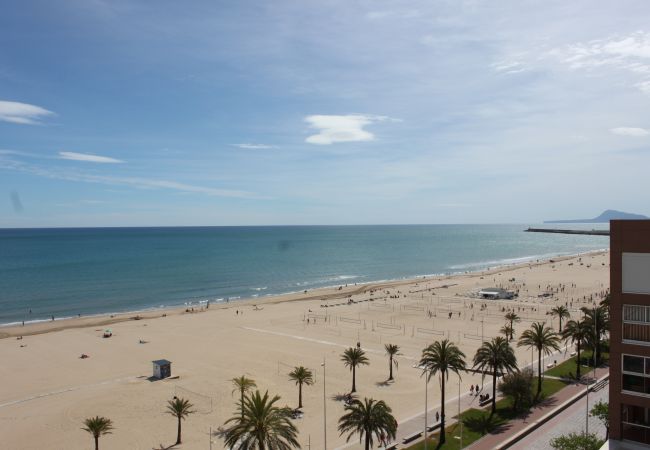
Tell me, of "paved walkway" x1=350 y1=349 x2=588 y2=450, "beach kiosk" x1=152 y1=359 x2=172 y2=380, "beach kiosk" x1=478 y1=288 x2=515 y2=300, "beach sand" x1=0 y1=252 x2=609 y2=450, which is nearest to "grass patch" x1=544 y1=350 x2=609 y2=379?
"paved walkway" x1=350 y1=349 x2=588 y2=450

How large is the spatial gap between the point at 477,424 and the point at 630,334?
13.3 metres

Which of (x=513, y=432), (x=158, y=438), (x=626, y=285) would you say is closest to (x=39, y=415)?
(x=158, y=438)

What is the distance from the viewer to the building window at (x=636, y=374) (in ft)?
64.3

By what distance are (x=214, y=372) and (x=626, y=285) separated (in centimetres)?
3469

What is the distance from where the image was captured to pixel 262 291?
349 ft

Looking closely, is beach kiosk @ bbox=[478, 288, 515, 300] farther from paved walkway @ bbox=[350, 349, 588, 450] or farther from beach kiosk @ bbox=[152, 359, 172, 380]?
beach kiosk @ bbox=[152, 359, 172, 380]

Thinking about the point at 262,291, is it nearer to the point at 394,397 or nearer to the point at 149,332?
the point at 149,332

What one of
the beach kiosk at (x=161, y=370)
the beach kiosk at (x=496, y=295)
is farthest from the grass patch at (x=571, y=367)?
the beach kiosk at (x=496, y=295)

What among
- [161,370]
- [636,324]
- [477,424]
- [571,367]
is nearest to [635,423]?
[636,324]

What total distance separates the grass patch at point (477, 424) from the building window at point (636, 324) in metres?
11.7

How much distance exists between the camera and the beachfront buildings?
19391mm

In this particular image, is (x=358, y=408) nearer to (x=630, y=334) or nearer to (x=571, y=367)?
(x=630, y=334)

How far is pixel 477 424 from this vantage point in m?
30.2

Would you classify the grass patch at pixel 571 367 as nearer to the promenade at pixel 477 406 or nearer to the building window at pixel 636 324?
the promenade at pixel 477 406
